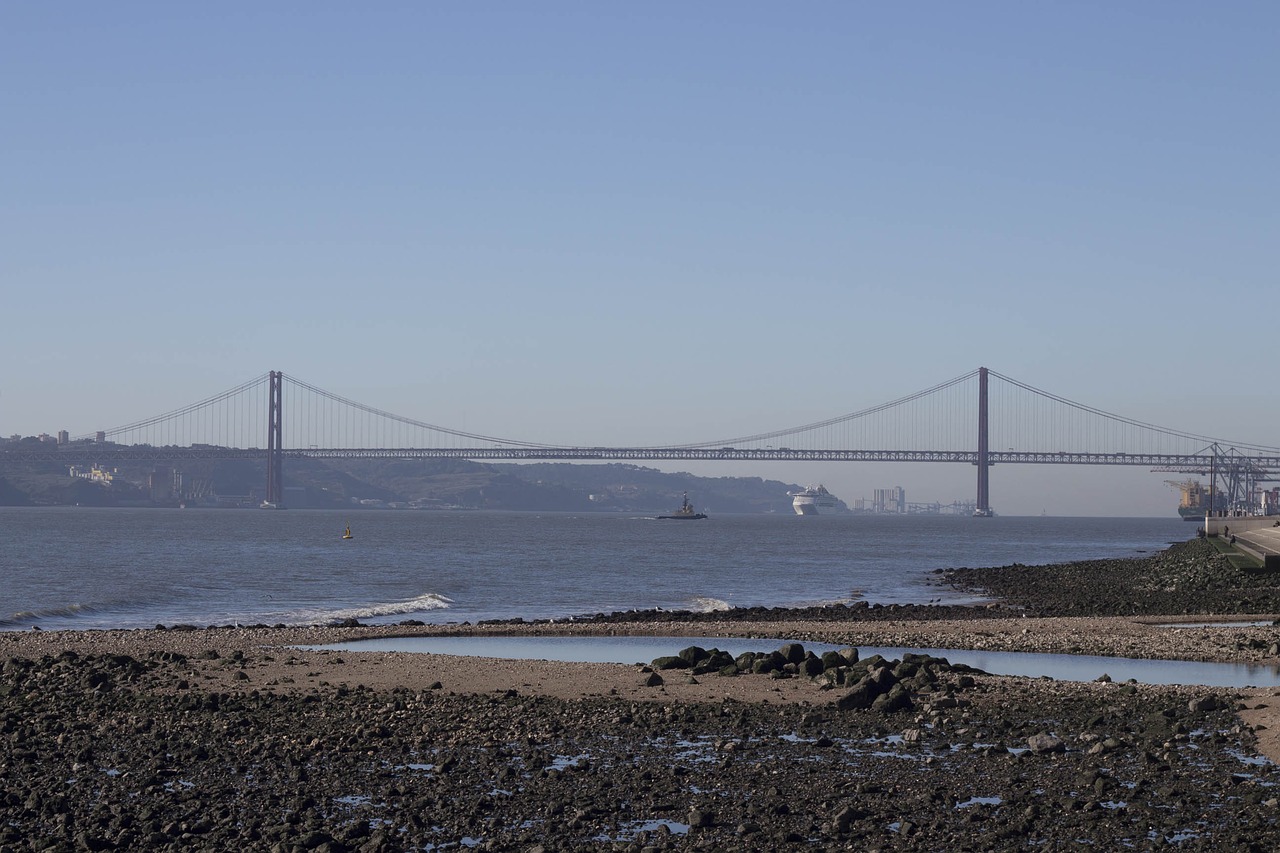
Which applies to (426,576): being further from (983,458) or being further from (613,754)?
(983,458)

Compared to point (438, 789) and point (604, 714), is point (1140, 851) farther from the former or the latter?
point (604, 714)

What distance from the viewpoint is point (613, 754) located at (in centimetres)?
1062

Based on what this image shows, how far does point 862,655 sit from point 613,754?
8.13 m

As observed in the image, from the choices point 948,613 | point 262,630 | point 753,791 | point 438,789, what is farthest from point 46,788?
point 948,613

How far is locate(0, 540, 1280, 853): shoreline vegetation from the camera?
8242 millimetres

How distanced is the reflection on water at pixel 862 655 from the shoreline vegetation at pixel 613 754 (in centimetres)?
98

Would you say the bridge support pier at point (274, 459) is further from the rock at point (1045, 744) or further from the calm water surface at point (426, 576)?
the rock at point (1045, 744)

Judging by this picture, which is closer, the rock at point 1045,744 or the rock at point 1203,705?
the rock at point 1045,744

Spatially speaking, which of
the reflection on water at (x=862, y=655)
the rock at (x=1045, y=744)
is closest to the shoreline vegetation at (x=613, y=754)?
the rock at (x=1045, y=744)

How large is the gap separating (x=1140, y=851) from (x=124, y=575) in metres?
35.6

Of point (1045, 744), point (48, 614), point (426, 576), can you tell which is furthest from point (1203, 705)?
point (426, 576)

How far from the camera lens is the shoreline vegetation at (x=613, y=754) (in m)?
8.24

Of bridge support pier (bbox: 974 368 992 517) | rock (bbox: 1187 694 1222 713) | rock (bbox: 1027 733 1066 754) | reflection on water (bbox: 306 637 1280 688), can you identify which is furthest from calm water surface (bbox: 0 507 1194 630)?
bridge support pier (bbox: 974 368 992 517)

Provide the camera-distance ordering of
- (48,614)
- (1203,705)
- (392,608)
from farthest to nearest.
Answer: (392,608)
(48,614)
(1203,705)
